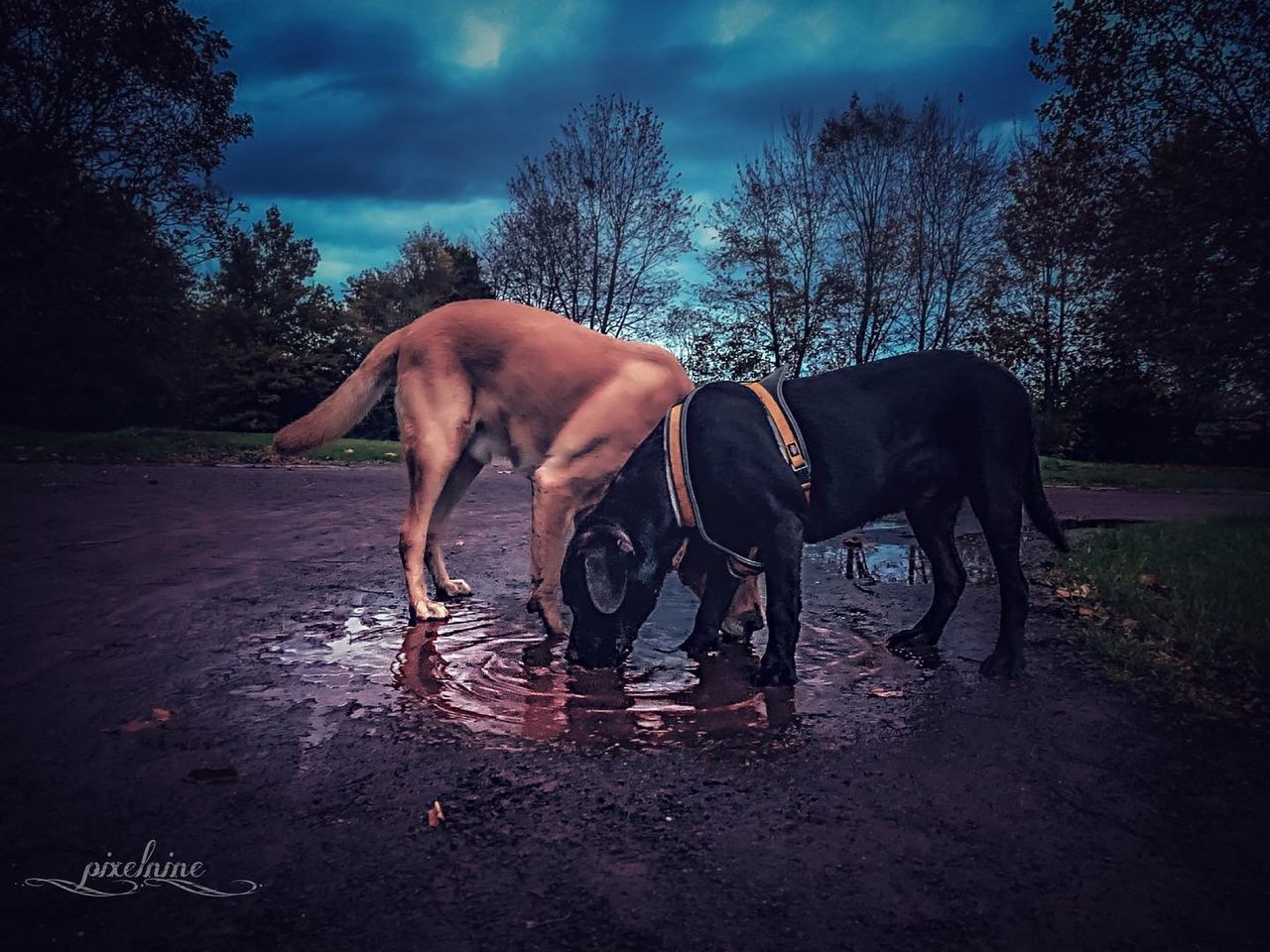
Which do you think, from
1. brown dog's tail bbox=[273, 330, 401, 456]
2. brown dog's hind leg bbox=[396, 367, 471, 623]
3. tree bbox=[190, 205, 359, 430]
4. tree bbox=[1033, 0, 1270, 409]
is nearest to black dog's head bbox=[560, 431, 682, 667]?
brown dog's hind leg bbox=[396, 367, 471, 623]

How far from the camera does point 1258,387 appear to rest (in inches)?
399

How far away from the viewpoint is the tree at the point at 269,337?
29500mm

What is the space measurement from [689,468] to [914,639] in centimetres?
160

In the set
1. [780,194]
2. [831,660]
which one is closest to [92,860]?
[831,660]

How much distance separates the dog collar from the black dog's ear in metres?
0.31

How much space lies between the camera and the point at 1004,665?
3.53m

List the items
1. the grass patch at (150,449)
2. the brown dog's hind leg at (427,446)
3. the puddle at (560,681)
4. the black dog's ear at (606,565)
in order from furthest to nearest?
1. the grass patch at (150,449)
2. the brown dog's hind leg at (427,446)
3. the black dog's ear at (606,565)
4. the puddle at (560,681)

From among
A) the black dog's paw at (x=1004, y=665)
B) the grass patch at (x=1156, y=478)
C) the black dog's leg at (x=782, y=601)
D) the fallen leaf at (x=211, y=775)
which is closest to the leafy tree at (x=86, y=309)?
the fallen leaf at (x=211, y=775)

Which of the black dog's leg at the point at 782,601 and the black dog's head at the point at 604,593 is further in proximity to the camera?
the black dog's head at the point at 604,593

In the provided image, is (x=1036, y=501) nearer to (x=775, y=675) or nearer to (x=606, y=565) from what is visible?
(x=775, y=675)

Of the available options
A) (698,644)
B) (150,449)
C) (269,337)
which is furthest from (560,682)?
(269,337)

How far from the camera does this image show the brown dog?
428cm

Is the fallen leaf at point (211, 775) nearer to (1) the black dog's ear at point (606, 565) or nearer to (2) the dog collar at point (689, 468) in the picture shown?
(1) the black dog's ear at point (606, 565)

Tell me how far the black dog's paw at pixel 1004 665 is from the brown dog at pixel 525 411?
126 centimetres
